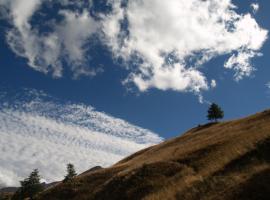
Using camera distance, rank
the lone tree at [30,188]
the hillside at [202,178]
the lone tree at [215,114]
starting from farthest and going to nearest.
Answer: the lone tree at [215,114] → the lone tree at [30,188] → the hillside at [202,178]

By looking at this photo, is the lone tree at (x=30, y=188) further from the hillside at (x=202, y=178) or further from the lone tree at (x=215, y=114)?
the lone tree at (x=215, y=114)

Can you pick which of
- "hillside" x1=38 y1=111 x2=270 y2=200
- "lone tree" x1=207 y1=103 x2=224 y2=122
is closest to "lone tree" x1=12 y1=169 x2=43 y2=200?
"hillside" x1=38 y1=111 x2=270 y2=200

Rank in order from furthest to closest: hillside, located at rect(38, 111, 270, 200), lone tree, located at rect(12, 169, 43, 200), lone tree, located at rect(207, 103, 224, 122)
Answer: lone tree, located at rect(207, 103, 224, 122), lone tree, located at rect(12, 169, 43, 200), hillside, located at rect(38, 111, 270, 200)

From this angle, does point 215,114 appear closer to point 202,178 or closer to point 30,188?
point 30,188

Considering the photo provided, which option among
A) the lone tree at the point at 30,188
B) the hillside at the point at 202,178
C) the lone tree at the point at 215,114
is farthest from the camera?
the lone tree at the point at 215,114

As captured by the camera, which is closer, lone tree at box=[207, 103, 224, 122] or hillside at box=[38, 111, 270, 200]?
hillside at box=[38, 111, 270, 200]

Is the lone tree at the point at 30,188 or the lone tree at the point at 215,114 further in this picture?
the lone tree at the point at 215,114

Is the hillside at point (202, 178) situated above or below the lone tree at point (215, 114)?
below

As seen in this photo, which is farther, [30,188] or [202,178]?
[30,188]

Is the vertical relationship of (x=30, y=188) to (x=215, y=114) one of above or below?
below

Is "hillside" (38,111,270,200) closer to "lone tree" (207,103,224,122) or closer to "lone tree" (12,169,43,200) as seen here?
"lone tree" (12,169,43,200)

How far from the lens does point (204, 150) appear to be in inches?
1667

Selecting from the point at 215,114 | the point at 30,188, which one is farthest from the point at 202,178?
the point at 215,114

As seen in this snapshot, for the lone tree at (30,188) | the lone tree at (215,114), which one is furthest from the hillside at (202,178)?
the lone tree at (215,114)
